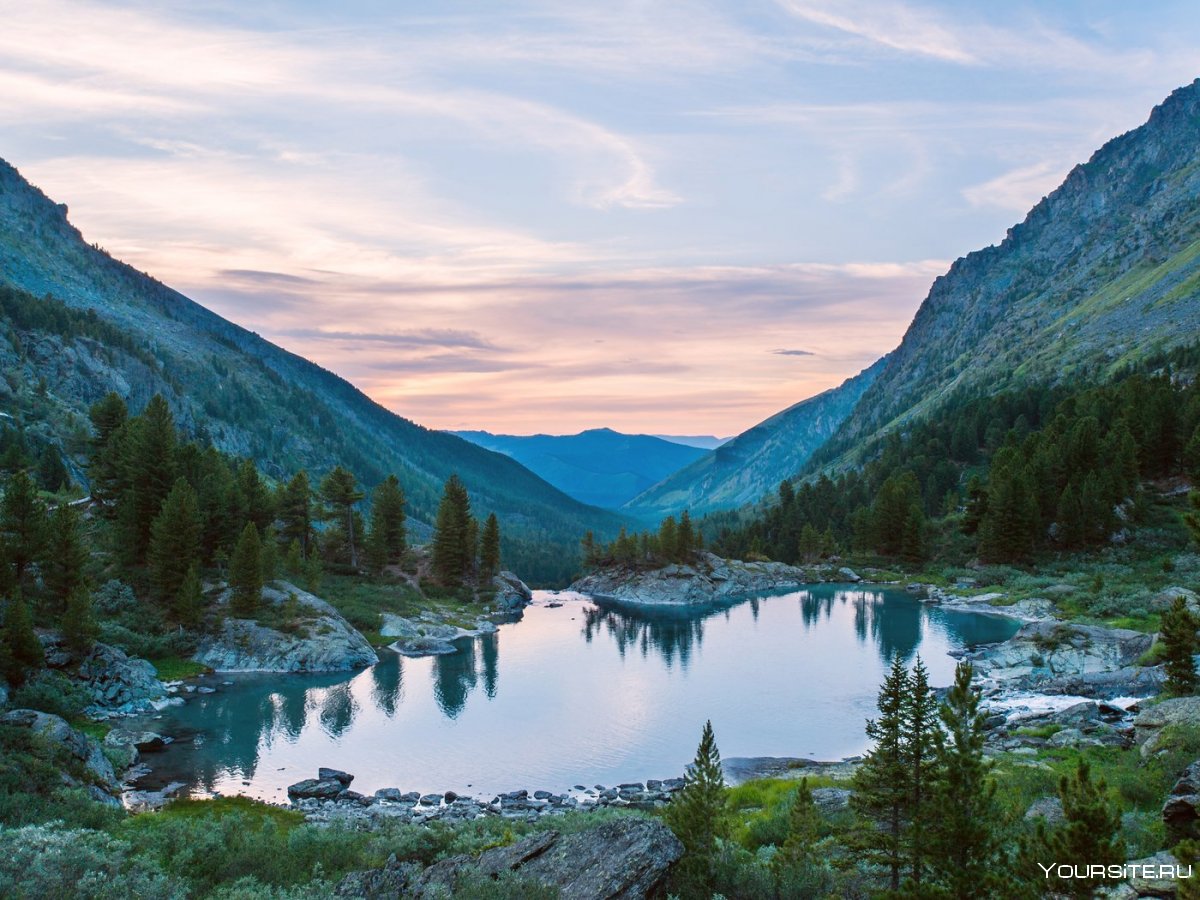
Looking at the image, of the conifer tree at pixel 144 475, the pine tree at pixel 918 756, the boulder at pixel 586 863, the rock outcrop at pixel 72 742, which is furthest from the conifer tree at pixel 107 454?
the pine tree at pixel 918 756

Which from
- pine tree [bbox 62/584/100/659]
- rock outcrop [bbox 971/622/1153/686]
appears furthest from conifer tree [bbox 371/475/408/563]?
rock outcrop [bbox 971/622/1153/686]

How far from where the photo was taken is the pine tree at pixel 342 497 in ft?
380

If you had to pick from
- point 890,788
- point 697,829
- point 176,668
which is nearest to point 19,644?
point 176,668

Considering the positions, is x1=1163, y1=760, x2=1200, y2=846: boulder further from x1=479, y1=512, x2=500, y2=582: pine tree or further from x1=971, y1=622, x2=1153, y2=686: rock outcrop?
x1=479, y1=512, x2=500, y2=582: pine tree

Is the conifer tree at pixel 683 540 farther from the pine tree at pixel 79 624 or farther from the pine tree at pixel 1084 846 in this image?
the pine tree at pixel 1084 846

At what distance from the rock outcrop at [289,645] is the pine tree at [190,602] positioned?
92.1 inches

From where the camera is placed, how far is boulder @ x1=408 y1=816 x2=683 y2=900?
2023 cm

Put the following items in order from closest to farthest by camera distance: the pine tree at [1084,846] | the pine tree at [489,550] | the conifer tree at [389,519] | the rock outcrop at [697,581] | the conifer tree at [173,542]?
the pine tree at [1084,846] → the conifer tree at [173,542] → the conifer tree at [389,519] → the pine tree at [489,550] → the rock outcrop at [697,581]

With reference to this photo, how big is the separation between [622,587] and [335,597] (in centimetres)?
6526

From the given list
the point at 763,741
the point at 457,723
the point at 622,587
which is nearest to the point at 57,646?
A: the point at 457,723

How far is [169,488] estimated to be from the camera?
87.5 metres

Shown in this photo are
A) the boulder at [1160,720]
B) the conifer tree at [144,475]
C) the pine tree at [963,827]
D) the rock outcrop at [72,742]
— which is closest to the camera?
the pine tree at [963,827]

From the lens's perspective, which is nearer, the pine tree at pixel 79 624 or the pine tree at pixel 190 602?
the pine tree at pixel 79 624

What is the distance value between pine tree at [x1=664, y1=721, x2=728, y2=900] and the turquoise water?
2532cm
